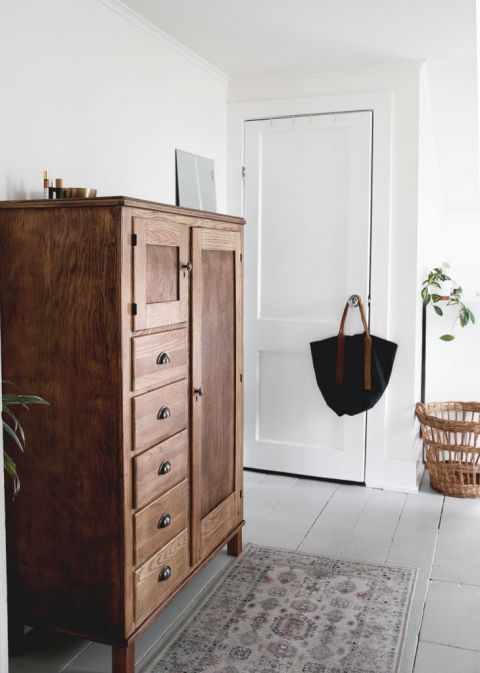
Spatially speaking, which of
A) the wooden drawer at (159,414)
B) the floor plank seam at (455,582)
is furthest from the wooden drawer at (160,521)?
the floor plank seam at (455,582)

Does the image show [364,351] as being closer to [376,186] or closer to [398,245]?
[398,245]

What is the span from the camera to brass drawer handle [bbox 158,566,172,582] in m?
2.36

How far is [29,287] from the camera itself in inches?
85.9

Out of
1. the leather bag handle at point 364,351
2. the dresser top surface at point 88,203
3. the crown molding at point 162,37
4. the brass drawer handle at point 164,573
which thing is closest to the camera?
the dresser top surface at point 88,203

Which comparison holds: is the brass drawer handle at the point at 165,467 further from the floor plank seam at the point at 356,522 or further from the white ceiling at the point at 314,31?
the white ceiling at the point at 314,31

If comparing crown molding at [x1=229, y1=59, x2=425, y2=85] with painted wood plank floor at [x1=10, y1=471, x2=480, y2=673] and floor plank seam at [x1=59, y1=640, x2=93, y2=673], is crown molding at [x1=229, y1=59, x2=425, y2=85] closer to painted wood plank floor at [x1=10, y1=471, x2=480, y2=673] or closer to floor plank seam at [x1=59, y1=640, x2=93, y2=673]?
painted wood plank floor at [x1=10, y1=471, x2=480, y2=673]

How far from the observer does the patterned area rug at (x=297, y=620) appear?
2299mm

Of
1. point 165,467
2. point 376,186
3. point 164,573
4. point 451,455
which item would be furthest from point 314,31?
point 164,573

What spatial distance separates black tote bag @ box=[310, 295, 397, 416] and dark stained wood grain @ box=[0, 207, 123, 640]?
2065mm

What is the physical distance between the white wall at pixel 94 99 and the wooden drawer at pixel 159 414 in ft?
2.70

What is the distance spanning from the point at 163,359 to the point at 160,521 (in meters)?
0.53

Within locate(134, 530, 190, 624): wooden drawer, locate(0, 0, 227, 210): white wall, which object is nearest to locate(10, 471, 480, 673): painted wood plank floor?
locate(134, 530, 190, 624): wooden drawer

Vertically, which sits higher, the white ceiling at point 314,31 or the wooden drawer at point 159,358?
the white ceiling at point 314,31

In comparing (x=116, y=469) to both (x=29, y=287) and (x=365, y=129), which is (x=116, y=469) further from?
(x=365, y=129)
